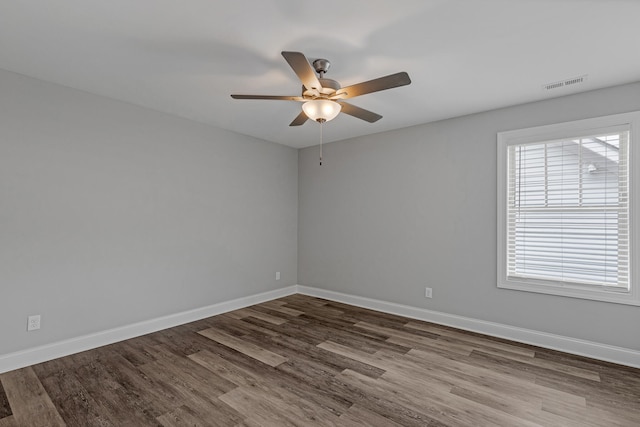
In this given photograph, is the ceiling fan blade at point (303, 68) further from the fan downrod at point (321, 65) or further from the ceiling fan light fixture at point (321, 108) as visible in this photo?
the fan downrod at point (321, 65)

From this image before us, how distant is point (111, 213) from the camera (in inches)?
129

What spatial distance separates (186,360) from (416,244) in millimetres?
2912

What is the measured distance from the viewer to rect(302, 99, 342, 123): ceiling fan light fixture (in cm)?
244

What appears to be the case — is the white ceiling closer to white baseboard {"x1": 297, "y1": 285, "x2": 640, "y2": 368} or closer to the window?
the window

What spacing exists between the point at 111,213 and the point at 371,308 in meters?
3.41

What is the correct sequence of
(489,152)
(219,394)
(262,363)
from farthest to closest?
(489,152), (262,363), (219,394)

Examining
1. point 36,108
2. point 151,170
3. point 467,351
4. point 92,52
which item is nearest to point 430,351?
point 467,351

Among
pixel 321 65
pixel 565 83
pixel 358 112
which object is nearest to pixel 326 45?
pixel 321 65

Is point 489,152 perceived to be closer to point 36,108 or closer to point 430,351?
point 430,351

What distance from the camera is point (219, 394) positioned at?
2.31 meters

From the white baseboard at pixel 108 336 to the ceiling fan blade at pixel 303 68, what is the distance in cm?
308

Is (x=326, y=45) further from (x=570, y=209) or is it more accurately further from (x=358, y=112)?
(x=570, y=209)

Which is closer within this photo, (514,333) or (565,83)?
(565,83)

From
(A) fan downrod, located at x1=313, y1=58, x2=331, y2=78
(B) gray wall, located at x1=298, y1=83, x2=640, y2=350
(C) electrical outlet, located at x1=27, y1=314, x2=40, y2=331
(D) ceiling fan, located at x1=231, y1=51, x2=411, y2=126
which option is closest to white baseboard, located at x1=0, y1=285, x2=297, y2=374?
(C) electrical outlet, located at x1=27, y1=314, x2=40, y2=331
